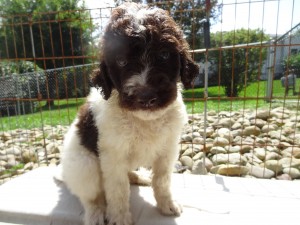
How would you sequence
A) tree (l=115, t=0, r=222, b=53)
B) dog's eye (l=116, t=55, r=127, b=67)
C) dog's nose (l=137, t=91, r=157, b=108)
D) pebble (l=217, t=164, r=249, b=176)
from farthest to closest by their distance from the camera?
pebble (l=217, t=164, r=249, b=176), tree (l=115, t=0, r=222, b=53), dog's eye (l=116, t=55, r=127, b=67), dog's nose (l=137, t=91, r=157, b=108)

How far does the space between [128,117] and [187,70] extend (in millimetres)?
659

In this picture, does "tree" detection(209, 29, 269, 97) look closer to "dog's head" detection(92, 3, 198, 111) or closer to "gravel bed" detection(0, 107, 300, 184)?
"gravel bed" detection(0, 107, 300, 184)

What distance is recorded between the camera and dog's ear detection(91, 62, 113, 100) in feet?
7.86

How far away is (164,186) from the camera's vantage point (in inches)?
111

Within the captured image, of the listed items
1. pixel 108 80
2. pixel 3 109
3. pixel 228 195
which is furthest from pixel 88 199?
pixel 3 109

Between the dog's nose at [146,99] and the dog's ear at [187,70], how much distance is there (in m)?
0.52

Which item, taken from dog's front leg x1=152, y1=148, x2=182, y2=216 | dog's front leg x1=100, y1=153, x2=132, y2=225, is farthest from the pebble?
dog's front leg x1=100, y1=153, x2=132, y2=225

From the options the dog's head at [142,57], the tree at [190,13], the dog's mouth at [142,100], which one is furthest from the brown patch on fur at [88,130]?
the tree at [190,13]

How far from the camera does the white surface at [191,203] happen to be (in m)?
2.87

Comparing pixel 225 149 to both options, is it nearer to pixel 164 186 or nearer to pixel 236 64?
pixel 164 186

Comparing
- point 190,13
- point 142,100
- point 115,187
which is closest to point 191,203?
point 115,187

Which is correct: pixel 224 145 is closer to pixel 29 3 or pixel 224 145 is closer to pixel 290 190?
pixel 290 190

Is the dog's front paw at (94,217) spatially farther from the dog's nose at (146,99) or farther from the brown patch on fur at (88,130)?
the dog's nose at (146,99)

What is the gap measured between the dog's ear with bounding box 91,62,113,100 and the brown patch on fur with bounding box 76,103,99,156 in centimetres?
39
